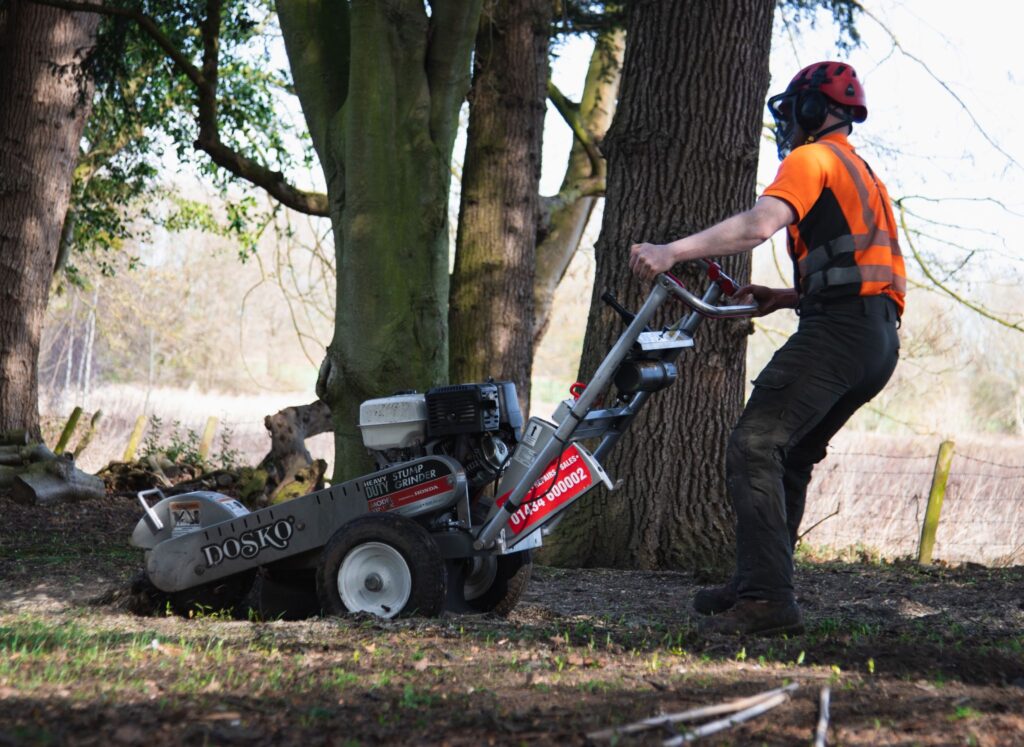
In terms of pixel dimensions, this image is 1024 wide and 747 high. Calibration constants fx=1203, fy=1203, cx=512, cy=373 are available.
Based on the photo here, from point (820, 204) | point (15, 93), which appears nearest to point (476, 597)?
point (820, 204)

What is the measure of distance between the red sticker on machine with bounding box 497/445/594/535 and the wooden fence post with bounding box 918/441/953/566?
7002 mm

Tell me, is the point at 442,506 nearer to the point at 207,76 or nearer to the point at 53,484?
the point at 207,76

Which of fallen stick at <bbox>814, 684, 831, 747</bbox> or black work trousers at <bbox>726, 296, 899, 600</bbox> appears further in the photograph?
black work trousers at <bbox>726, 296, 899, 600</bbox>

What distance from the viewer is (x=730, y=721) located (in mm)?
3117

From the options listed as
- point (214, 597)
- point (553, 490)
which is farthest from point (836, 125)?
point (214, 597)

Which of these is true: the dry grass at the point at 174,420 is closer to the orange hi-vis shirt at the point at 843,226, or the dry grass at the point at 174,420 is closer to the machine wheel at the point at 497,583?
the machine wheel at the point at 497,583

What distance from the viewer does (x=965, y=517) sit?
13.5 m

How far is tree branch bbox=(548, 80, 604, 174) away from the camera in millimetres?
15102

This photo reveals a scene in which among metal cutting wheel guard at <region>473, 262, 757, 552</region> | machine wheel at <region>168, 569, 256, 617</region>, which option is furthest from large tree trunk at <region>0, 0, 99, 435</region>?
metal cutting wheel guard at <region>473, 262, 757, 552</region>

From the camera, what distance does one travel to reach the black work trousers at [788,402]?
4.71m

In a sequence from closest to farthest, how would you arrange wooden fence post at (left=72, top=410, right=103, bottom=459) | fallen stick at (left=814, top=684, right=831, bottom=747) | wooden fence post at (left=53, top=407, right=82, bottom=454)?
fallen stick at (left=814, top=684, right=831, bottom=747), wooden fence post at (left=72, top=410, right=103, bottom=459), wooden fence post at (left=53, top=407, right=82, bottom=454)

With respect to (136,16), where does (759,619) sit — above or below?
below

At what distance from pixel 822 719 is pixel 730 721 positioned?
0.24 meters

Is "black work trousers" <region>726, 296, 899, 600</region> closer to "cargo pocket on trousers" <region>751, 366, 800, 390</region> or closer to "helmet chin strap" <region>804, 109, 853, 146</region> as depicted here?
"cargo pocket on trousers" <region>751, 366, 800, 390</region>
